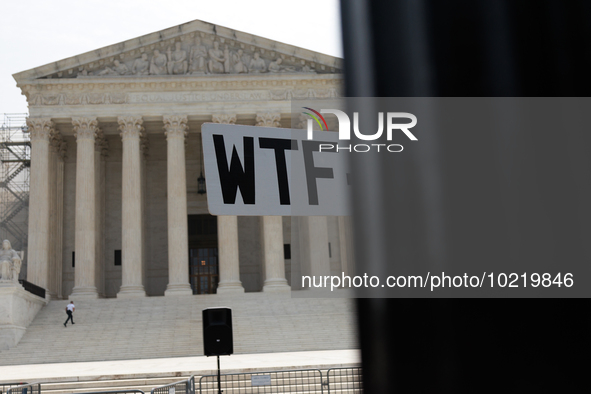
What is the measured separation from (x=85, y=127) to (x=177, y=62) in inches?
301

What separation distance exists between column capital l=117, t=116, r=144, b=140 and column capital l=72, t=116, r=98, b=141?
1710 millimetres

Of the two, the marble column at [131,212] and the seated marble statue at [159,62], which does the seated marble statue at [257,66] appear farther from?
the marble column at [131,212]

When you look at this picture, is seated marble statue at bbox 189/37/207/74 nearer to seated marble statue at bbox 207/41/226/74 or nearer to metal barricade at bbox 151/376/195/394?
seated marble statue at bbox 207/41/226/74

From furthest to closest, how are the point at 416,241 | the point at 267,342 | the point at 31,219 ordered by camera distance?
1. the point at 31,219
2. the point at 267,342
3. the point at 416,241

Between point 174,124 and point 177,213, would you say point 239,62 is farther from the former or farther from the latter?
point 177,213

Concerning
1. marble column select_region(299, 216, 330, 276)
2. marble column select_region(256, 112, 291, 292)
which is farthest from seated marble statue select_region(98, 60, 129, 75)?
marble column select_region(299, 216, 330, 276)

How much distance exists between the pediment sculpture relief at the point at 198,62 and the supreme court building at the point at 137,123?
7 centimetres

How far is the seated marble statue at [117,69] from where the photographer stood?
4195 centimetres

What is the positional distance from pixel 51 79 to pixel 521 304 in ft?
→ 142

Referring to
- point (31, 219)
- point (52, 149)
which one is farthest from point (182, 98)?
point (31, 219)

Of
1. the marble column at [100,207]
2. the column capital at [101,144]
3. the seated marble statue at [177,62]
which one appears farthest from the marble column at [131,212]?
the seated marble statue at [177,62]

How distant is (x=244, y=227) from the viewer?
48344 mm

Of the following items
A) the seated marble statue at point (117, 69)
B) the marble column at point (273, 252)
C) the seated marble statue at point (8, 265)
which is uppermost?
the seated marble statue at point (117, 69)

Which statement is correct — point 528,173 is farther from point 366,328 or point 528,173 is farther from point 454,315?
point 366,328
